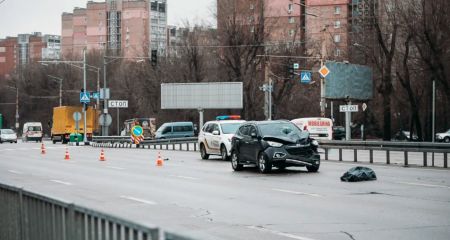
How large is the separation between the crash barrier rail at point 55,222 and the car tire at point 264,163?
1590 cm

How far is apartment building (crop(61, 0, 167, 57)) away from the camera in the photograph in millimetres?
147875

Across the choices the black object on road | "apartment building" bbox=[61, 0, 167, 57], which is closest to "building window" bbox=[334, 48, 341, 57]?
the black object on road

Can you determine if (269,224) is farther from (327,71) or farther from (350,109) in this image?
(327,71)

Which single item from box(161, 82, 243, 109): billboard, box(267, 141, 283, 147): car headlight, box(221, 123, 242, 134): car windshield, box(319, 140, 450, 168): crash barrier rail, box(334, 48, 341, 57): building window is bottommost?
box(319, 140, 450, 168): crash barrier rail

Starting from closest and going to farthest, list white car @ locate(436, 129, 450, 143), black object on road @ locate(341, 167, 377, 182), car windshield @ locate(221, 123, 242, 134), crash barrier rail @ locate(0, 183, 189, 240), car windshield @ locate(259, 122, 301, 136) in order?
crash barrier rail @ locate(0, 183, 189, 240) < black object on road @ locate(341, 167, 377, 182) < car windshield @ locate(259, 122, 301, 136) < car windshield @ locate(221, 123, 242, 134) < white car @ locate(436, 129, 450, 143)

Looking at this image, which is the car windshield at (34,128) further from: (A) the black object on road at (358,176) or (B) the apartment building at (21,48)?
(B) the apartment building at (21,48)

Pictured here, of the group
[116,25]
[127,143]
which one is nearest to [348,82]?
[127,143]

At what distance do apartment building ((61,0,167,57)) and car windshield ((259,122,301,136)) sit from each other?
121 m

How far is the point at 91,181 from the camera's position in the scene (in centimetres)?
2136

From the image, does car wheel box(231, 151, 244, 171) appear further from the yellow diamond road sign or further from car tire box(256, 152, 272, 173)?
the yellow diamond road sign

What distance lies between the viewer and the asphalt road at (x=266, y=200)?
439 inches

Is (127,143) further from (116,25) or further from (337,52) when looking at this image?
(116,25)

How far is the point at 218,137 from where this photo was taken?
32.8 meters

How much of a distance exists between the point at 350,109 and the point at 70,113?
34414 mm
